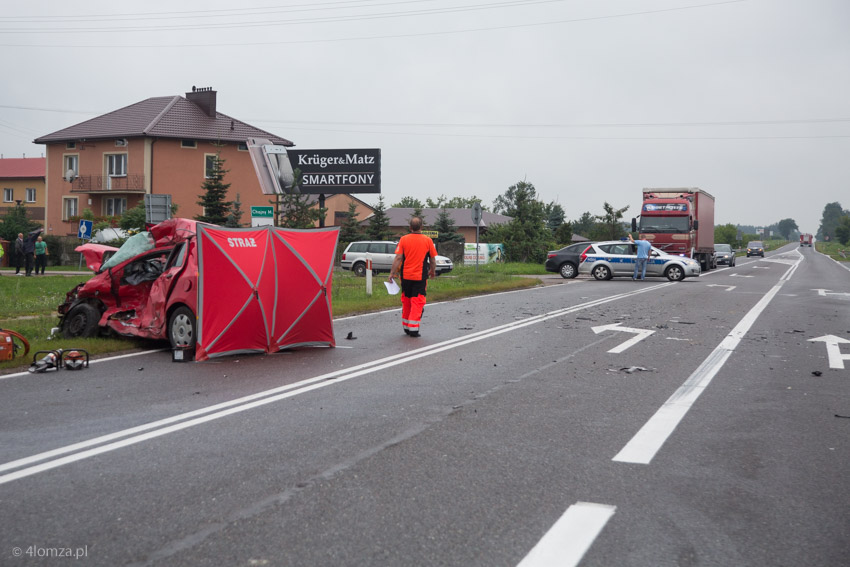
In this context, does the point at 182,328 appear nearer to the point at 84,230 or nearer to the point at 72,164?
the point at 84,230

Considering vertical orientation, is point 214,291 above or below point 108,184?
below

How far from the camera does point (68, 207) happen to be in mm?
54469

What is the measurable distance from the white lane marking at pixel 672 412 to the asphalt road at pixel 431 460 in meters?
0.03

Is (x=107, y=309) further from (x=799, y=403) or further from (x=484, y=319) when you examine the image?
(x=799, y=403)

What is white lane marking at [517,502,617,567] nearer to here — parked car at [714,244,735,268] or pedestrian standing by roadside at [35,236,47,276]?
pedestrian standing by roadside at [35,236,47,276]

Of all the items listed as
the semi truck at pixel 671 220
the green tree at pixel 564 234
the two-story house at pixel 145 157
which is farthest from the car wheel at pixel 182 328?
the green tree at pixel 564 234

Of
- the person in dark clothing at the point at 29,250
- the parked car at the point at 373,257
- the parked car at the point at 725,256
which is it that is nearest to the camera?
the person in dark clothing at the point at 29,250

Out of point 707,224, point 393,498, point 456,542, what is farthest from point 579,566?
point 707,224

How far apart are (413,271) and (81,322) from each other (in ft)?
16.0

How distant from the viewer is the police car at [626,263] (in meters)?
29.5

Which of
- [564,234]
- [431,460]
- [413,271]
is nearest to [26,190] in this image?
[564,234]

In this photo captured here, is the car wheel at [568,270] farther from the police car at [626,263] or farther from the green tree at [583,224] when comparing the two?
the green tree at [583,224]

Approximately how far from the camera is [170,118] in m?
52.8

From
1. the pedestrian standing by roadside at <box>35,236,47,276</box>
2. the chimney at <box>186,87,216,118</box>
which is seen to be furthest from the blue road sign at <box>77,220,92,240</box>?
the chimney at <box>186,87,216,118</box>
